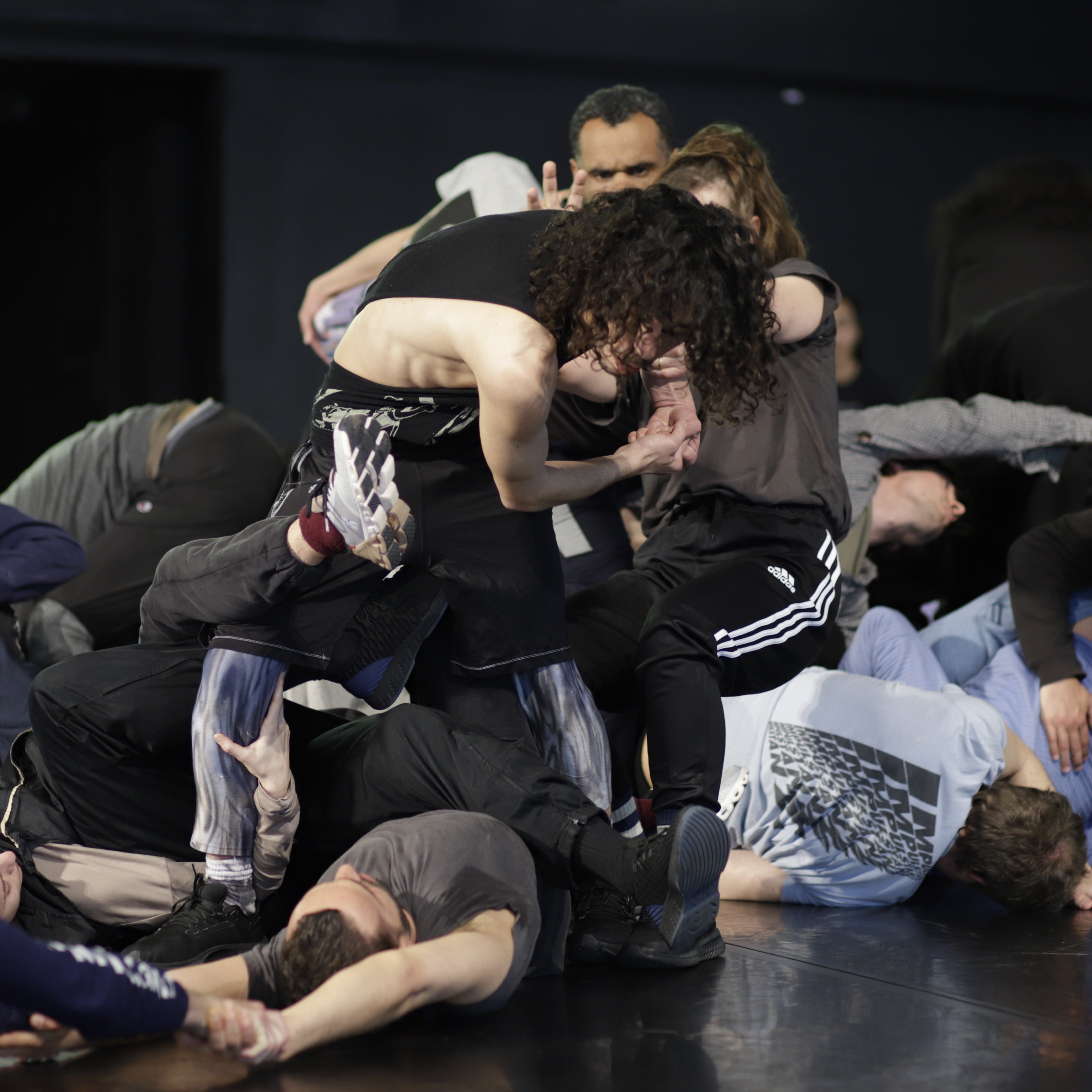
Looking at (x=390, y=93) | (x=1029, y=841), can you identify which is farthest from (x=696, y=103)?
(x=1029, y=841)

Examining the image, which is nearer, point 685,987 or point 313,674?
point 685,987

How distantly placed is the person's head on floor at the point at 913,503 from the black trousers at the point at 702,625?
1256 mm

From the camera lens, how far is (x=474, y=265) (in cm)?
204

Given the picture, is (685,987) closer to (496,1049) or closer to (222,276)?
(496,1049)

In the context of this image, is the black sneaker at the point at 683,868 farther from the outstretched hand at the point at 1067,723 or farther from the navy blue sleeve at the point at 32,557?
the navy blue sleeve at the point at 32,557

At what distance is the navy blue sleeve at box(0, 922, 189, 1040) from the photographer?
1595 millimetres

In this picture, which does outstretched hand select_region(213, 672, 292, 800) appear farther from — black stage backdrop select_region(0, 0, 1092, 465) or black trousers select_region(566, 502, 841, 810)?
black stage backdrop select_region(0, 0, 1092, 465)

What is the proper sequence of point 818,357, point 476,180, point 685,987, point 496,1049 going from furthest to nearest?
point 476,180
point 818,357
point 685,987
point 496,1049

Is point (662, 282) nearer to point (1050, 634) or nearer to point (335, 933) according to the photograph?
point (335, 933)

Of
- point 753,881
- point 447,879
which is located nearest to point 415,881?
point 447,879

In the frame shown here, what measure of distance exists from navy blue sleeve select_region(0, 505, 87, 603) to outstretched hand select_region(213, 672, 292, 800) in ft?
3.78

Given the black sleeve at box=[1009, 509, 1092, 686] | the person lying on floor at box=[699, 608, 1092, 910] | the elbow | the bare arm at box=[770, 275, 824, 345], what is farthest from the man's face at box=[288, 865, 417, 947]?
the black sleeve at box=[1009, 509, 1092, 686]

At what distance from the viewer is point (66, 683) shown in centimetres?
224

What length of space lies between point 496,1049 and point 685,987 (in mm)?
413
